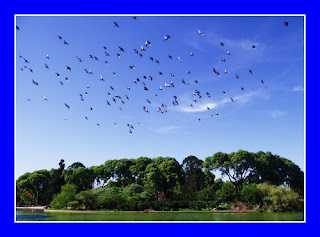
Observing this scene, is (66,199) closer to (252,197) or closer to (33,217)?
(33,217)

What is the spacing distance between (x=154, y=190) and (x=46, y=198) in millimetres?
11267

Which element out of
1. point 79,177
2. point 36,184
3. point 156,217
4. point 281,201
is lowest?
point 36,184

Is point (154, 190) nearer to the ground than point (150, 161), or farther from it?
nearer to the ground

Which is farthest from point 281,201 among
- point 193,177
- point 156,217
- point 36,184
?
point 36,184

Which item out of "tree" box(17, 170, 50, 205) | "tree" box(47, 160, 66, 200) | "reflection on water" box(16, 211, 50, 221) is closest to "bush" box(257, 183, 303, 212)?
"reflection on water" box(16, 211, 50, 221)

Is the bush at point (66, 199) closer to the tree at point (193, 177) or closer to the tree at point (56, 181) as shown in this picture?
the tree at point (56, 181)

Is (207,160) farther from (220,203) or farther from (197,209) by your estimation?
(197,209)

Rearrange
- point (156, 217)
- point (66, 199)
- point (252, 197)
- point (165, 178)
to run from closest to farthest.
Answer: point (156, 217) → point (66, 199) → point (252, 197) → point (165, 178)

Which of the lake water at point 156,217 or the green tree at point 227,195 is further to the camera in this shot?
the green tree at point 227,195

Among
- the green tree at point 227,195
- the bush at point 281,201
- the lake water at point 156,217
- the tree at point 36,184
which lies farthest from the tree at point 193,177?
the tree at point 36,184

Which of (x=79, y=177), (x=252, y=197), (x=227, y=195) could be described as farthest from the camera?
(x=79, y=177)

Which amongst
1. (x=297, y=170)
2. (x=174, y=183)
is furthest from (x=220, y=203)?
(x=297, y=170)

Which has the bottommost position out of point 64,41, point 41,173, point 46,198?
point 46,198

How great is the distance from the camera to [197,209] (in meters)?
24.8
